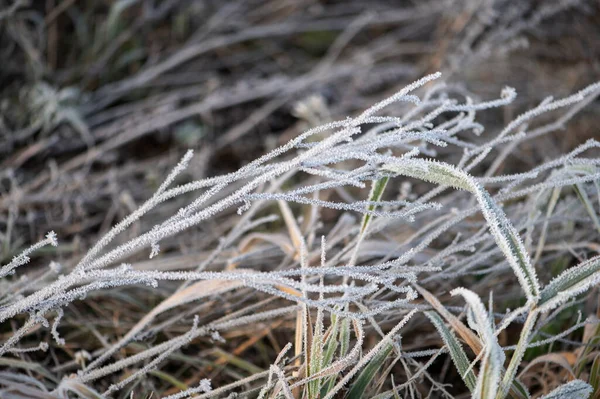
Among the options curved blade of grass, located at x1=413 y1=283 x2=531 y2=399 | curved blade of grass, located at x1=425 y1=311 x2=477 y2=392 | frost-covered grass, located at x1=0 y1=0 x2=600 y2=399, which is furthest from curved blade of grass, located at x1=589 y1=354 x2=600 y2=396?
curved blade of grass, located at x1=425 y1=311 x2=477 y2=392

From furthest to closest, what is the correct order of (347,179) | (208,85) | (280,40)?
(280,40), (208,85), (347,179)

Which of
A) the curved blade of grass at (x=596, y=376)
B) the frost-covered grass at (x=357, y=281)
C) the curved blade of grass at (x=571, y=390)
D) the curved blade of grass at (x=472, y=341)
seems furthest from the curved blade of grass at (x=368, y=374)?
the curved blade of grass at (x=596, y=376)

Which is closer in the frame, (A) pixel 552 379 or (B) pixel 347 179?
(B) pixel 347 179

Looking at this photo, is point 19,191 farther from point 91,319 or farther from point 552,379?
point 552,379

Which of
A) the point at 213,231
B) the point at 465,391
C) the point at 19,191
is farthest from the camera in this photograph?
the point at 213,231

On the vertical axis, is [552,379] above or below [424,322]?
below

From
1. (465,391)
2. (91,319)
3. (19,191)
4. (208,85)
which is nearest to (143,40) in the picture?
(208,85)

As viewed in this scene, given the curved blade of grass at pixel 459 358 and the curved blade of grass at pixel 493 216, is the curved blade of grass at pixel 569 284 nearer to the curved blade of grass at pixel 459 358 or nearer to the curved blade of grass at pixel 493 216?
the curved blade of grass at pixel 493 216

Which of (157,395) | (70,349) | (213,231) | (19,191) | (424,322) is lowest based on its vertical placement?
(424,322)
